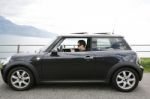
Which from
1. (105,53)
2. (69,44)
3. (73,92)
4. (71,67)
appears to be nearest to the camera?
(73,92)

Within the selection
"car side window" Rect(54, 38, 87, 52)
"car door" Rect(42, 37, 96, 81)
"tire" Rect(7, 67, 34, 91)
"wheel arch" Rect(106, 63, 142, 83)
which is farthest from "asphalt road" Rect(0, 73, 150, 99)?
"car side window" Rect(54, 38, 87, 52)

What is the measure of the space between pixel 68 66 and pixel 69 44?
681 mm

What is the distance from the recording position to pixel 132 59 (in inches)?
326

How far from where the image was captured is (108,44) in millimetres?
8430

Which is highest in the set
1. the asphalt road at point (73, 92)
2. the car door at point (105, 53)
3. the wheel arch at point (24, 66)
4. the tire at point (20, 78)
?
the car door at point (105, 53)

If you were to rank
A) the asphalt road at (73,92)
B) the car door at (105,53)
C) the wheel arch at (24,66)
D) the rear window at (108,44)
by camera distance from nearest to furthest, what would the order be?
the asphalt road at (73,92) → the wheel arch at (24,66) → the car door at (105,53) → the rear window at (108,44)

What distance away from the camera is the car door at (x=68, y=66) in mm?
8195

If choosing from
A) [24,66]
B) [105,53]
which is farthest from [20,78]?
[105,53]

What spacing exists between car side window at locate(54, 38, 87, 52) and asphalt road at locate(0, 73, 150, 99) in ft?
3.55

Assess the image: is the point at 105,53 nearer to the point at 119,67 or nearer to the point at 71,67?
the point at 119,67

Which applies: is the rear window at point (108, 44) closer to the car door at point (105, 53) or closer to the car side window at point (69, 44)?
the car door at point (105, 53)

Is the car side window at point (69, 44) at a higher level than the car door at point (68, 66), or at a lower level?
higher

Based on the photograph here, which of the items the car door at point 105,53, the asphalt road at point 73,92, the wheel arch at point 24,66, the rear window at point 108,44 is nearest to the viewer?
the asphalt road at point 73,92

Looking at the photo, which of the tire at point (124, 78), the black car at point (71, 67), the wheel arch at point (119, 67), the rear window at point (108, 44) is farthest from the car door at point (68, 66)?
the tire at point (124, 78)
